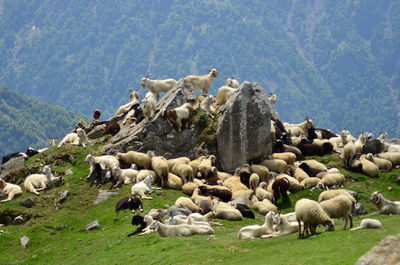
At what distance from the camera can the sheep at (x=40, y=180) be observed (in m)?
38.3

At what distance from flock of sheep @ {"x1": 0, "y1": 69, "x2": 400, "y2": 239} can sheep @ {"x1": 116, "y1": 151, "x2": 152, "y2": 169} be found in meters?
0.06

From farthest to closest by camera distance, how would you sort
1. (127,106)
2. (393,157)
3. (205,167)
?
(127,106) → (393,157) → (205,167)

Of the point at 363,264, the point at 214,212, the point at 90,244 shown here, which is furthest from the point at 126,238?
the point at 363,264

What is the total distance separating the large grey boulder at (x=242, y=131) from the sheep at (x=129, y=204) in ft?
33.7

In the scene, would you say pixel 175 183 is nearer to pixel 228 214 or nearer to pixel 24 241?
pixel 228 214

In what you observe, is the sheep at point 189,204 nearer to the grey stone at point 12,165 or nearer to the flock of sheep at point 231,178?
the flock of sheep at point 231,178

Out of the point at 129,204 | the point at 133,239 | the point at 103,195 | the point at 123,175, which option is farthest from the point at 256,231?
the point at 123,175

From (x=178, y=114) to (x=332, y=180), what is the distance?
1066 centimetres

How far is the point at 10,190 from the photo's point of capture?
37.8m

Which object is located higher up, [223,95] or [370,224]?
[223,95]

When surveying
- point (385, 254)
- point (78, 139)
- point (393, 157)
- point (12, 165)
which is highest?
point (78, 139)

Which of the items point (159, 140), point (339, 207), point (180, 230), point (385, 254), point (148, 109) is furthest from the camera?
point (148, 109)

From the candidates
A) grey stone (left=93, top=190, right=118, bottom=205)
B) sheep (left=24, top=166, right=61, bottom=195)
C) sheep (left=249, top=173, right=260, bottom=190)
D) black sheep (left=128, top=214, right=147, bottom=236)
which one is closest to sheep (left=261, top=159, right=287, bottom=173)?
sheep (left=249, top=173, right=260, bottom=190)

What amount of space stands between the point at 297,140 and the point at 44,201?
731 inches
